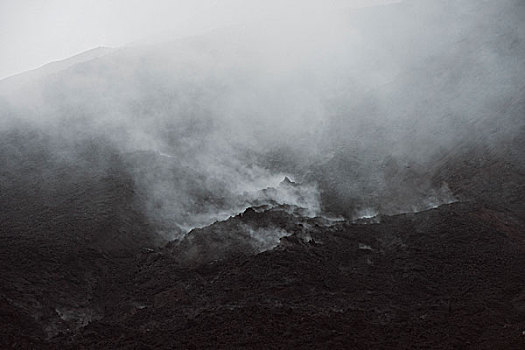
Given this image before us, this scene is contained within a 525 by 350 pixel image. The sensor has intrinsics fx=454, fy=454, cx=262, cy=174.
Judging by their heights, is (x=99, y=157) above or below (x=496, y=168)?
above

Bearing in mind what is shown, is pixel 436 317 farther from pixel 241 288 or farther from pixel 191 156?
pixel 191 156

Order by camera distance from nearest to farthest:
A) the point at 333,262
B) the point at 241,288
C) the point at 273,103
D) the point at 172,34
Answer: the point at 241,288 < the point at 333,262 < the point at 273,103 < the point at 172,34

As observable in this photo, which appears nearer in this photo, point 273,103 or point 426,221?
point 426,221

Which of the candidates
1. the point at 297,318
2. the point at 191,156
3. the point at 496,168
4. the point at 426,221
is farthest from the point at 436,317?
A: the point at 191,156

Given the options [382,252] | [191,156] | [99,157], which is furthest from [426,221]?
[99,157]

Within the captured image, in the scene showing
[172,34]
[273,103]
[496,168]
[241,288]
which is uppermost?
[172,34]

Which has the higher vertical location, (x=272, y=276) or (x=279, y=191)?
(x=279, y=191)

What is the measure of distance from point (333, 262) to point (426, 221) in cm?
776

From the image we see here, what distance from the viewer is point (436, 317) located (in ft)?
71.8

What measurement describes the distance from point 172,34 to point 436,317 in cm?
8169

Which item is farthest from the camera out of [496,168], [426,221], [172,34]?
[172,34]

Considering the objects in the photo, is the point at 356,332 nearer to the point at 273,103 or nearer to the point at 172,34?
the point at 273,103

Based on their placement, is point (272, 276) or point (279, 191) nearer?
point (272, 276)

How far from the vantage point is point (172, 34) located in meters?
90.8
